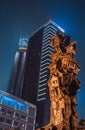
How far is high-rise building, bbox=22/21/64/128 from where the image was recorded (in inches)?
4365

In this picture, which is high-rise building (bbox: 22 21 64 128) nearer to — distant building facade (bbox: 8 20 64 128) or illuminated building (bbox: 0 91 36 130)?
distant building facade (bbox: 8 20 64 128)

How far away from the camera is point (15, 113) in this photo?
78.4m

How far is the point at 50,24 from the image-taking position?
14362 centimetres

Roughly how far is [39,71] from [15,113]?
50.5 meters

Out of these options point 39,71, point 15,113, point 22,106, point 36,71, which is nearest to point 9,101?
point 15,113

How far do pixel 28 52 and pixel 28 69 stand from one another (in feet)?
45.0

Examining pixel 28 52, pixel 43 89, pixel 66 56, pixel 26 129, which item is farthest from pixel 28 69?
pixel 66 56

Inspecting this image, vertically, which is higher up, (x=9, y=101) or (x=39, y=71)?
(x=39, y=71)

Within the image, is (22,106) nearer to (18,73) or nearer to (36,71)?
(36,71)

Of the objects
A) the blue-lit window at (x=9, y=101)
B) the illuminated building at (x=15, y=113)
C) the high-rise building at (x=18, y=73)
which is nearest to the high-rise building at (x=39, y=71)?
the high-rise building at (x=18, y=73)

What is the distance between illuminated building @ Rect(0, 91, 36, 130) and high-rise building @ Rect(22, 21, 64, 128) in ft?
72.7

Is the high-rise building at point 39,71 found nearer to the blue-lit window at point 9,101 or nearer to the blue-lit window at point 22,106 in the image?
the blue-lit window at point 22,106

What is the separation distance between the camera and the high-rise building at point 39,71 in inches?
4365

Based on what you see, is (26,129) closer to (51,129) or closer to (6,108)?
(6,108)
